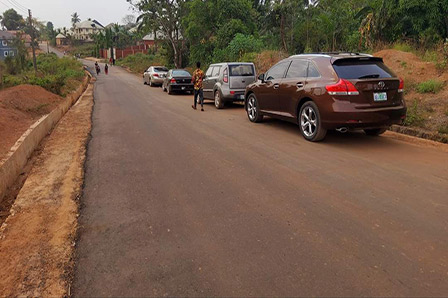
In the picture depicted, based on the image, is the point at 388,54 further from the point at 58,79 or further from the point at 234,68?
the point at 58,79

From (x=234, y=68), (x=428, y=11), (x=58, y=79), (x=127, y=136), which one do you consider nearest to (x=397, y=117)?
(x=127, y=136)

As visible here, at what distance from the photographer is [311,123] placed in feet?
24.4

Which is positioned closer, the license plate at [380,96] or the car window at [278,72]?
the license plate at [380,96]

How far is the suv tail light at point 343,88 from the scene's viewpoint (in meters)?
6.59

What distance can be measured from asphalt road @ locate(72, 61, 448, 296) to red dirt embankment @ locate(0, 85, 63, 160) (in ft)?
6.93

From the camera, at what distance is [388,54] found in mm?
12883

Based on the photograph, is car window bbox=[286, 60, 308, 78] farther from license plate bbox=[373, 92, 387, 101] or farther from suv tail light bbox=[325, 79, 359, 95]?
license plate bbox=[373, 92, 387, 101]

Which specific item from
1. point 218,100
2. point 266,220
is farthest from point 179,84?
point 266,220

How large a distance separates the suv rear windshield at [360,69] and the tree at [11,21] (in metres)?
153

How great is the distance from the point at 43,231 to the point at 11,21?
15831 centimetres

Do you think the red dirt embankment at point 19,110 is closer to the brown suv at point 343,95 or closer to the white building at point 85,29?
the brown suv at point 343,95

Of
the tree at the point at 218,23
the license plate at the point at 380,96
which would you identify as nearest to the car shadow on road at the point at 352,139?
the license plate at the point at 380,96

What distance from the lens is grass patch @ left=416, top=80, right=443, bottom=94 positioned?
9.51 meters

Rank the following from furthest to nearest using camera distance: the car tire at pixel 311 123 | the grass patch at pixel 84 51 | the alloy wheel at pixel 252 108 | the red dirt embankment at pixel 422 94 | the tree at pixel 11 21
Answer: the tree at pixel 11 21 → the grass patch at pixel 84 51 → the alloy wheel at pixel 252 108 → the red dirt embankment at pixel 422 94 → the car tire at pixel 311 123
